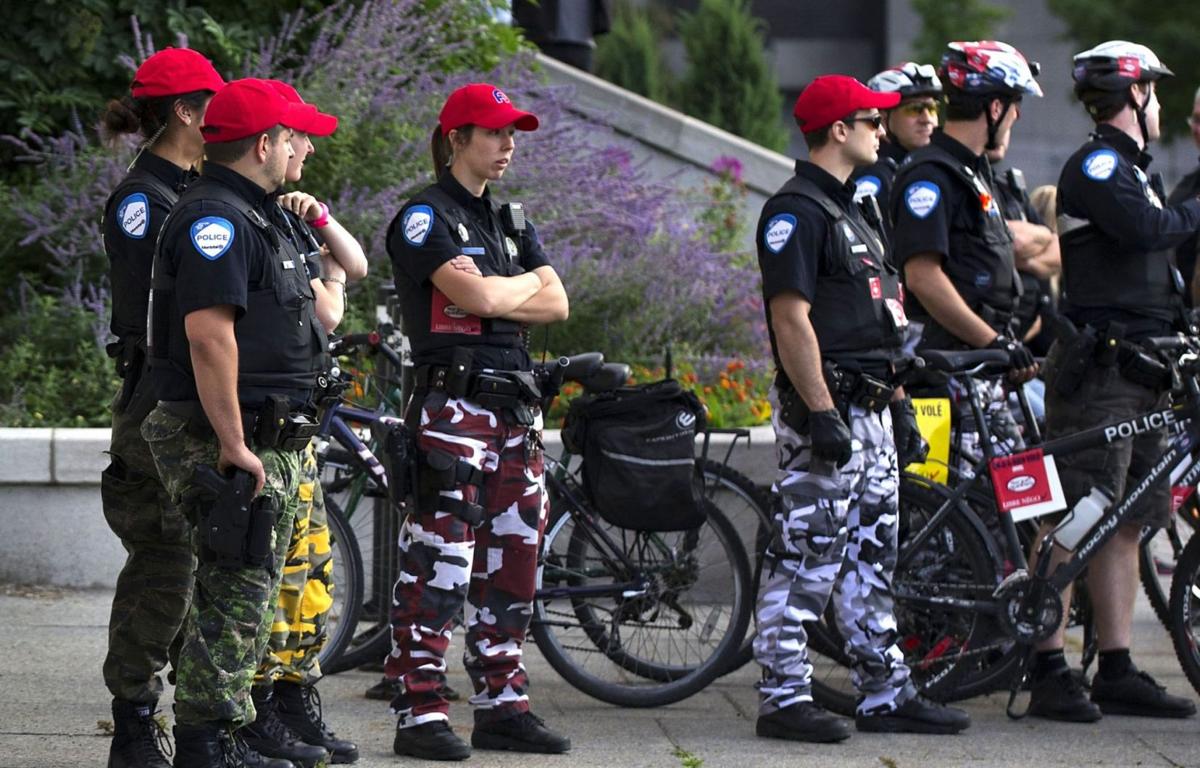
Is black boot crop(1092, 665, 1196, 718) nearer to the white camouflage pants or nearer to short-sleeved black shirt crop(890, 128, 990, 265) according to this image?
the white camouflage pants

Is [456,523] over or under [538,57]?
under

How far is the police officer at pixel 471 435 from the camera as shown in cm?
541

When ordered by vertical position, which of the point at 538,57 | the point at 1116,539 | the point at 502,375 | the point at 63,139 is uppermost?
the point at 538,57

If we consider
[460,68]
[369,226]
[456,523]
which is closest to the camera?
[456,523]

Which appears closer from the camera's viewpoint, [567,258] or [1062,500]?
[1062,500]

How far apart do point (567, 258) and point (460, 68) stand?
→ 71.5 inches

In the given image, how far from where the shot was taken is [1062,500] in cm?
613

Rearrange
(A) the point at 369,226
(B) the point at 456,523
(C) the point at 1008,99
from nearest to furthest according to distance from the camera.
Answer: (B) the point at 456,523 < (C) the point at 1008,99 < (A) the point at 369,226

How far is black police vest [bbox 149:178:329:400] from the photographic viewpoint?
4.69 metres

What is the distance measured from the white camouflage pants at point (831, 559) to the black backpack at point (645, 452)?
0.33 m

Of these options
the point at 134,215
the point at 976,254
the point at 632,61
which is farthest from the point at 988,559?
the point at 632,61

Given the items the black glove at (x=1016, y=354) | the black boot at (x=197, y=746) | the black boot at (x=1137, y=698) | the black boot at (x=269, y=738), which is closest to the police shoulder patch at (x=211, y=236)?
the black boot at (x=197, y=746)

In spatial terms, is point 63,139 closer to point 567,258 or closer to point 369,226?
point 369,226

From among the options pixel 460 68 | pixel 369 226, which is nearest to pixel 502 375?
pixel 369 226
